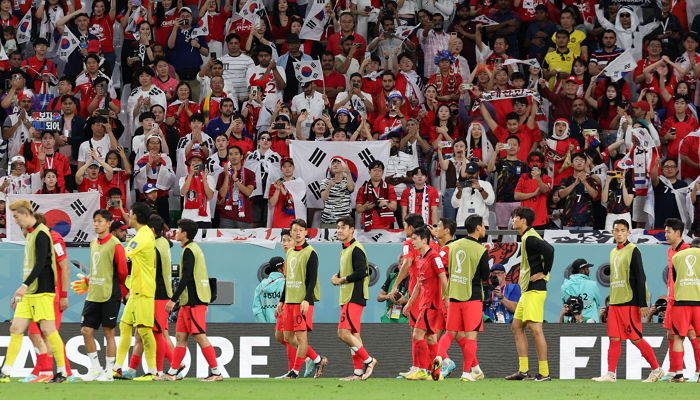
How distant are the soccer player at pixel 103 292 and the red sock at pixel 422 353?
12.3ft

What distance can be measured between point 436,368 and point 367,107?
9091 mm

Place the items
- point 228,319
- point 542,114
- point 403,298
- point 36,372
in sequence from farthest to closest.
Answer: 1. point 542,114
2. point 228,319
3. point 403,298
4. point 36,372

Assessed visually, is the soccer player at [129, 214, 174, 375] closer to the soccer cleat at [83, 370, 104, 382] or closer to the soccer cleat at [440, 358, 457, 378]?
the soccer cleat at [83, 370, 104, 382]

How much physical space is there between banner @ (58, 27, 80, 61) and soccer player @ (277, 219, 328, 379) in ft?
34.6

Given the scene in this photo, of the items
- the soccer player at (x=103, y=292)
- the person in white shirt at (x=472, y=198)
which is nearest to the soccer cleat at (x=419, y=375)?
the soccer player at (x=103, y=292)

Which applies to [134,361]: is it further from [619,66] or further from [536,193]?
[619,66]

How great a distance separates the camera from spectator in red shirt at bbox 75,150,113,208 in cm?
2078

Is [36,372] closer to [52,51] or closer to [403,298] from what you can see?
[403,298]

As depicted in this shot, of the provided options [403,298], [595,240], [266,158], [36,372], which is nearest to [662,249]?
[595,240]

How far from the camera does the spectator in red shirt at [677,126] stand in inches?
867

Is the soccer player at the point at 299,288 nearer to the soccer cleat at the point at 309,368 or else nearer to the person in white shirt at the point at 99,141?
the soccer cleat at the point at 309,368

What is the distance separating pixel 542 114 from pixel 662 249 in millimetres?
4688

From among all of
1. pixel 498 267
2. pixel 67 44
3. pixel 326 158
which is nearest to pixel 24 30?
pixel 67 44

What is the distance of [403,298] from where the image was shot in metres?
17.3
